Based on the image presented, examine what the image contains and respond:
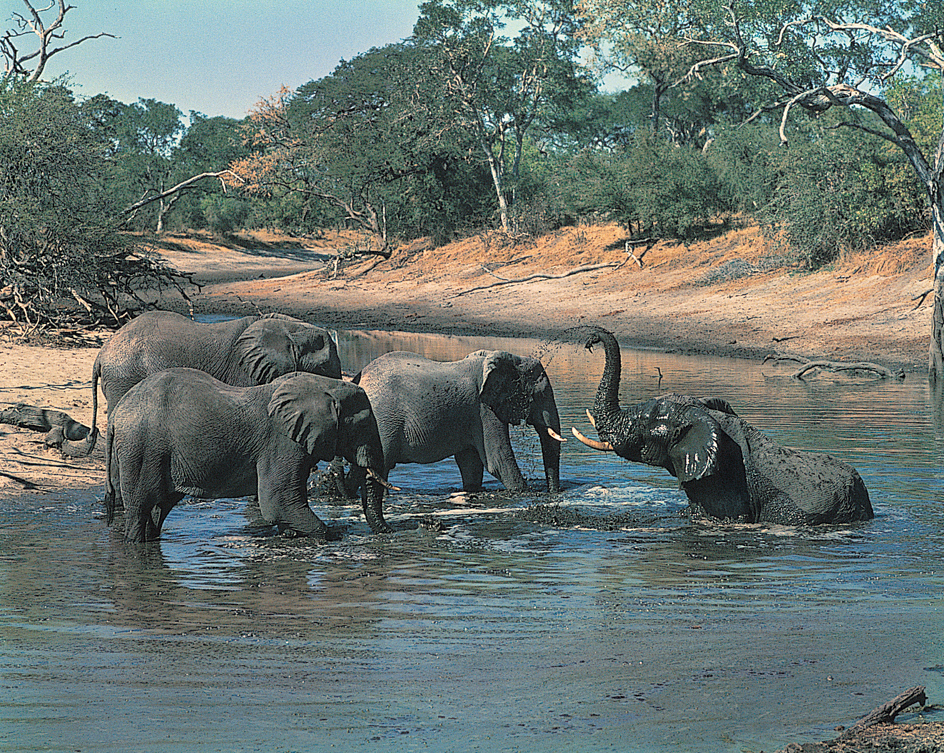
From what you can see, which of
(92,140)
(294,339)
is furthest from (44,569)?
(92,140)

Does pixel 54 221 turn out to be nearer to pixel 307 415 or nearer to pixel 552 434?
pixel 552 434

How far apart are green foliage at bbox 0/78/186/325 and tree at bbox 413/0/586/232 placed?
68.5ft

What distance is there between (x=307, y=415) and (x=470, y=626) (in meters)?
2.37

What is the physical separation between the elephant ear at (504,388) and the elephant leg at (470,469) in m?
A: 0.51

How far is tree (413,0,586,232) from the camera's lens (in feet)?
128

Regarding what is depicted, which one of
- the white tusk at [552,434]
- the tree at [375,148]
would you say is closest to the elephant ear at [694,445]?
the white tusk at [552,434]

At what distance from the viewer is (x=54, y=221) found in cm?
1752

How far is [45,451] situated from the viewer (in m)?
11.0

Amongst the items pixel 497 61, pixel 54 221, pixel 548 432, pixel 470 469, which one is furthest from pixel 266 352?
pixel 497 61

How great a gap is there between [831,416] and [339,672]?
10.2 m

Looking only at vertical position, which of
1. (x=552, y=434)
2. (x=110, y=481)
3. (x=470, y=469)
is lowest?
(x=470, y=469)

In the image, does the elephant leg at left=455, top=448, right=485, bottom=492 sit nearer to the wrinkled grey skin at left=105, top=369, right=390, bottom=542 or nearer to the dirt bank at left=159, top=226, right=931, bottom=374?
the wrinkled grey skin at left=105, top=369, right=390, bottom=542

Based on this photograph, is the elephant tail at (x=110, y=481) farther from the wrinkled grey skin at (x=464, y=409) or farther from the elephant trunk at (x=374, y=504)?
the wrinkled grey skin at (x=464, y=409)

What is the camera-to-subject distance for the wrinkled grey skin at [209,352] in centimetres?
1034
